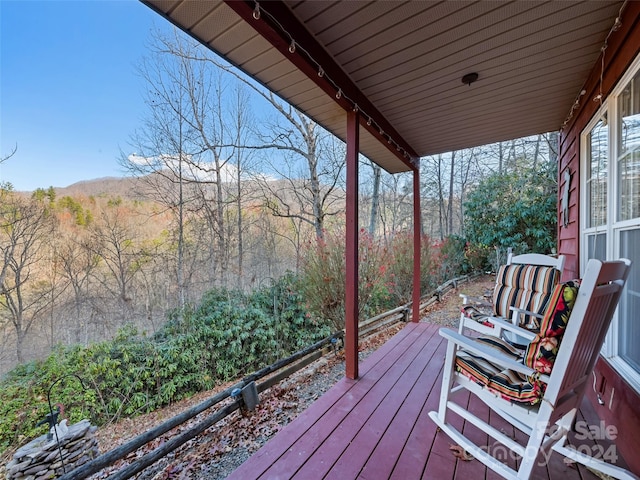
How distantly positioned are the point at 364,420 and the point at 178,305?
4491 millimetres

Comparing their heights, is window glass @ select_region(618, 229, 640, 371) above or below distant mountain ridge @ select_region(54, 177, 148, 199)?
below

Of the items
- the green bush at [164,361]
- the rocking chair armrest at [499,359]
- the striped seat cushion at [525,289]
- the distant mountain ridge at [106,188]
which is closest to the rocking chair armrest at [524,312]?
the striped seat cushion at [525,289]

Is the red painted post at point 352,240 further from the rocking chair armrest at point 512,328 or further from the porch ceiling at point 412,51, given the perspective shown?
the rocking chair armrest at point 512,328

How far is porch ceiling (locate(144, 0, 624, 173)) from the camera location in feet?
4.83

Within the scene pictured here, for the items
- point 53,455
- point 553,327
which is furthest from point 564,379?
point 53,455

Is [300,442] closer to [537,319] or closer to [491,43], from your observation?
[537,319]

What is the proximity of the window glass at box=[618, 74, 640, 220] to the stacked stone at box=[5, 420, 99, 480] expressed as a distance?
4390 millimetres

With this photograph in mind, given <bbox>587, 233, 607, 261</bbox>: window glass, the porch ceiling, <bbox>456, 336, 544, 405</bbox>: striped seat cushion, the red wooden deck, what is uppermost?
the porch ceiling

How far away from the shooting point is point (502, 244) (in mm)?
7434

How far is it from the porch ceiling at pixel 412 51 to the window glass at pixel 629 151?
463mm

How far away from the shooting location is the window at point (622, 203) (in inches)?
59.2

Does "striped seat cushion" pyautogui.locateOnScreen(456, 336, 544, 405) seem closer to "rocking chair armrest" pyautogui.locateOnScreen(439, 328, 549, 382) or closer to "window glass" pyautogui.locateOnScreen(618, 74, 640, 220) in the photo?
"rocking chair armrest" pyautogui.locateOnScreen(439, 328, 549, 382)

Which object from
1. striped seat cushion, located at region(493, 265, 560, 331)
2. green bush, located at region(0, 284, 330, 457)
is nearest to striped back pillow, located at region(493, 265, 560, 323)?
striped seat cushion, located at region(493, 265, 560, 331)

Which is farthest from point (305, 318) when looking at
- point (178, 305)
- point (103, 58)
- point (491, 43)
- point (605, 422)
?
point (103, 58)
